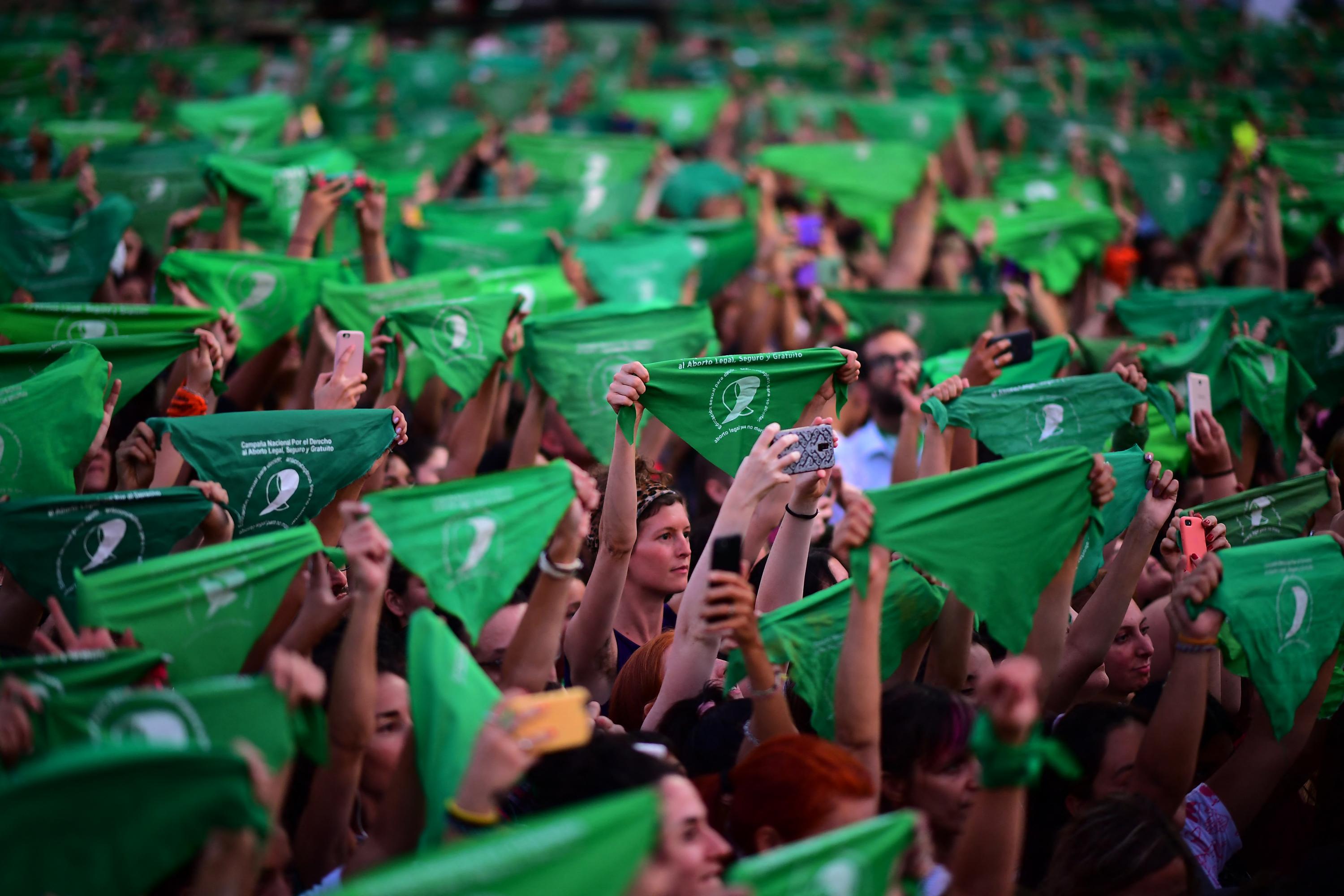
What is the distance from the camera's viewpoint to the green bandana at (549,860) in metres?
2.06

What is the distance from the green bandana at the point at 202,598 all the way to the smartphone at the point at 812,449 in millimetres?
1438

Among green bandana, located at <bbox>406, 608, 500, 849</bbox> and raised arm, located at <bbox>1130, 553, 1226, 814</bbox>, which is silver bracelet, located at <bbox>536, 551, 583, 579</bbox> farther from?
raised arm, located at <bbox>1130, 553, 1226, 814</bbox>

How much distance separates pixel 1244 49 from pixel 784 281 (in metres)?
9.23

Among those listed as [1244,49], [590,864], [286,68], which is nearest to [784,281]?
[590,864]

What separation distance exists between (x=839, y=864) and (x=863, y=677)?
71 cm

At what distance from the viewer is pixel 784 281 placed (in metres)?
7.92

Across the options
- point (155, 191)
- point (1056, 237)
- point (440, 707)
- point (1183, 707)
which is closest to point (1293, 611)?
point (1183, 707)

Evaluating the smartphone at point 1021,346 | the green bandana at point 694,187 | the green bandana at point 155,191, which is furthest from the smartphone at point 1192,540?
the green bandana at point 694,187

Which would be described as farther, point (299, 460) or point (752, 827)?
point (299, 460)

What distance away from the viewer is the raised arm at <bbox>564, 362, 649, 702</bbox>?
3951 mm

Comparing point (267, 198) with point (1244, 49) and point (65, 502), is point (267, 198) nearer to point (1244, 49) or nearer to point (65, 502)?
point (65, 502)

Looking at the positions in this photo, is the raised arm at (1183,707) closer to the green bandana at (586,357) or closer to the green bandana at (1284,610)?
the green bandana at (1284,610)

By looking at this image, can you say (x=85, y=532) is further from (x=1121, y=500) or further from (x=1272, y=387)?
(x=1272, y=387)

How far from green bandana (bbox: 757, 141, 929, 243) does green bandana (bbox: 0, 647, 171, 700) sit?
7.22 m
